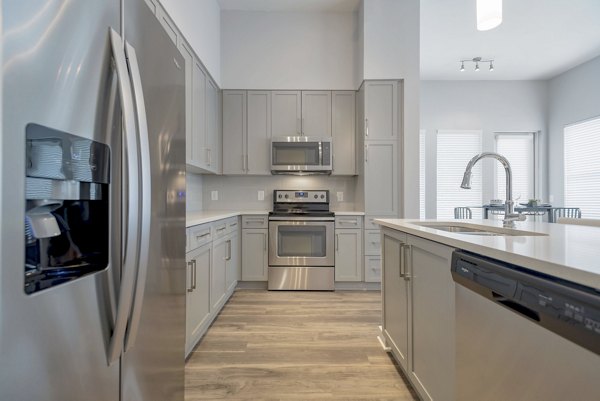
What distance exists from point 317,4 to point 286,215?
8.73 ft

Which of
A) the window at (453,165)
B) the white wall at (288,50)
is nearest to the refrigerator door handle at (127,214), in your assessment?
the white wall at (288,50)

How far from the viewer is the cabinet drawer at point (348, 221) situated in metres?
3.64

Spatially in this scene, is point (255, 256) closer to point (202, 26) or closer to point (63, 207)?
point (202, 26)

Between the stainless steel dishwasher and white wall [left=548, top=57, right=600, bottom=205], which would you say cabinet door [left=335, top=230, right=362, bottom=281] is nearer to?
the stainless steel dishwasher

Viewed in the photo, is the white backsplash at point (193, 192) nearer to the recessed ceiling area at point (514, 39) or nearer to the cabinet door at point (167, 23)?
the cabinet door at point (167, 23)

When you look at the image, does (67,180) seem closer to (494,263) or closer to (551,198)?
(494,263)

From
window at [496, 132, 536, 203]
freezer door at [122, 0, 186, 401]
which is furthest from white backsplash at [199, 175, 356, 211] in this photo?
window at [496, 132, 536, 203]

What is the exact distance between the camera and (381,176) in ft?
12.0

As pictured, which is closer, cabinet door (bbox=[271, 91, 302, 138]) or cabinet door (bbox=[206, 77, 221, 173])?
cabinet door (bbox=[206, 77, 221, 173])

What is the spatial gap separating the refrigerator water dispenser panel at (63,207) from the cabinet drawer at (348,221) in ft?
9.94

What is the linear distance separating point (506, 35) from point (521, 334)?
512 centimetres

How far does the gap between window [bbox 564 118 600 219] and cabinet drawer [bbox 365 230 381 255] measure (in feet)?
14.0

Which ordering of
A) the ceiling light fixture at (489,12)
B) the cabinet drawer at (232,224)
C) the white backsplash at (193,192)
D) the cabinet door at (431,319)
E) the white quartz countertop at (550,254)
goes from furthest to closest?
1. the white backsplash at (193,192)
2. the cabinet drawer at (232,224)
3. the ceiling light fixture at (489,12)
4. the cabinet door at (431,319)
5. the white quartz countertop at (550,254)

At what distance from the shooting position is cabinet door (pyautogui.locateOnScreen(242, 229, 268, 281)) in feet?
12.0
